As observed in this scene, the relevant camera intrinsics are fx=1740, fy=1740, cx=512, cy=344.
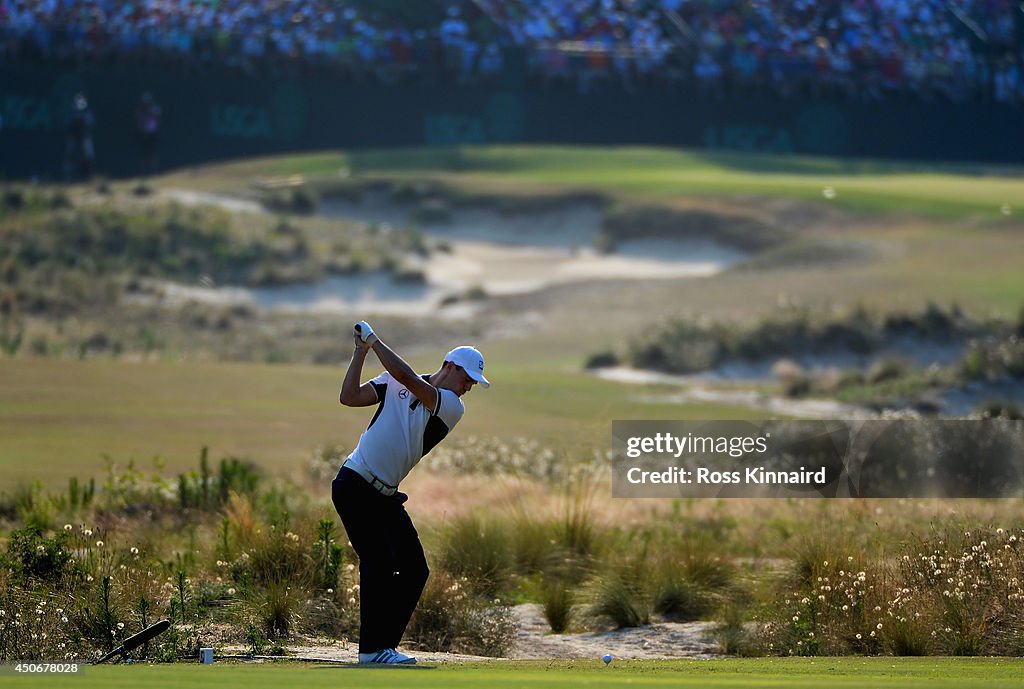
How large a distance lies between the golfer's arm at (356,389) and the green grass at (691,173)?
3875 cm

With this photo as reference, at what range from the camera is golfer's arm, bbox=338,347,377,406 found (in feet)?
32.3

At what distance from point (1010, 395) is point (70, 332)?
64.2ft

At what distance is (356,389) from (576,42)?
1796 inches

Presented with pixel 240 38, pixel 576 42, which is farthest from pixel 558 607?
pixel 576 42

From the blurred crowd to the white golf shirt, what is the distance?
139 feet

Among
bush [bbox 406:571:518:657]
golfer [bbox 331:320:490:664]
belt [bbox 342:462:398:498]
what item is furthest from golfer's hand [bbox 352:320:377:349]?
bush [bbox 406:571:518:657]

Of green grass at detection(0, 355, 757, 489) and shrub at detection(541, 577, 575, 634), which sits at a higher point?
shrub at detection(541, 577, 575, 634)

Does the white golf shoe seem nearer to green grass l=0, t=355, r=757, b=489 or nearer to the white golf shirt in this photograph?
the white golf shirt

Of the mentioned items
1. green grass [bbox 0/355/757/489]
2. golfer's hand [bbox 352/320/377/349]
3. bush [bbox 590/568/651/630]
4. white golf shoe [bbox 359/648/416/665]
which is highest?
golfer's hand [bbox 352/320/377/349]

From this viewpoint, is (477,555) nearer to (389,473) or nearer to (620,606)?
(620,606)

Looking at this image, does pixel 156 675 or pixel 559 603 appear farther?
pixel 559 603

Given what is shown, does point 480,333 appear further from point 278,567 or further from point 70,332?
point 278,567

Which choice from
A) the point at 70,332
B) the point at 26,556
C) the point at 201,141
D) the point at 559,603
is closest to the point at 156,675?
the point at 26,556

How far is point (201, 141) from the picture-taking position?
50.2m
